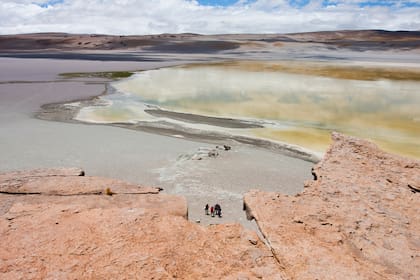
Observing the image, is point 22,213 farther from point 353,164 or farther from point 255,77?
point 255,77

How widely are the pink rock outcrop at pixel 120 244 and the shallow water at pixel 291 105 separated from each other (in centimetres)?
1089

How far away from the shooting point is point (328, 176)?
8.98 metres

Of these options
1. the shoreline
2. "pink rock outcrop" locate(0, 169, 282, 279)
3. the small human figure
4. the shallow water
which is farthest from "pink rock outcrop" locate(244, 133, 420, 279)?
the shallow water

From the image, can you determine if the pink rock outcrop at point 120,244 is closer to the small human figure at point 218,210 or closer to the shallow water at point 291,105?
the small human figure at point 218,210

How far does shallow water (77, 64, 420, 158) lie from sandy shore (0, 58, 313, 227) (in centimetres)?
256

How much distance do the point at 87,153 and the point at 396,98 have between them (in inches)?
833

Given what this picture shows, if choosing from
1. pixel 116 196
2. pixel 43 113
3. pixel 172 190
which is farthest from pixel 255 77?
pixel 116 196

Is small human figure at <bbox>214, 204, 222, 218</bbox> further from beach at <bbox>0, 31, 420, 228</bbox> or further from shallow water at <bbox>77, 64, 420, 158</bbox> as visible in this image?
shallow water at <bbox>77, 64, 420, 158</bbox>

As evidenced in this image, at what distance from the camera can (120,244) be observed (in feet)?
18.7

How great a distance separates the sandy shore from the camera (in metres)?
11.7

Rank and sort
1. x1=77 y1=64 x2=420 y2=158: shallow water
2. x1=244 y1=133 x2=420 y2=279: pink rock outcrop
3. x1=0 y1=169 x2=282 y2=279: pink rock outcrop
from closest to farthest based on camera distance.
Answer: x1=0 y1=169 x2=282 y2=279: pink rock outcrop < x1=244 y1=133 x2=420 y2=279: pink rock outcrop < x1=77 y1=64 x2=420 y2=158: shallow water

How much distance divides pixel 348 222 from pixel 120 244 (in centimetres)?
383

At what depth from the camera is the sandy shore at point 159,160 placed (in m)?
11.7

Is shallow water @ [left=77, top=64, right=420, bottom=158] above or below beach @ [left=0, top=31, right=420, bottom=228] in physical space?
above
